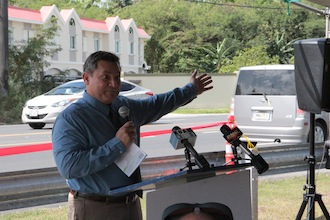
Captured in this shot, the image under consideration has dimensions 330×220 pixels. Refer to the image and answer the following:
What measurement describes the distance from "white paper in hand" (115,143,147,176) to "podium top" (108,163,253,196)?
0.57 ft

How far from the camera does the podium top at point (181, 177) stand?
2953mm

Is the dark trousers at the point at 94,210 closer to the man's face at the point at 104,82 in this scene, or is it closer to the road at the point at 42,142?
the man's face at the point at 104,82

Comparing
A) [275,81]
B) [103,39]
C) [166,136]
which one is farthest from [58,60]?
[275,81]

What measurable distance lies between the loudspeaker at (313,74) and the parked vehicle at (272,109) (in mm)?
7090

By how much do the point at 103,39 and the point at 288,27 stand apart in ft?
62.1

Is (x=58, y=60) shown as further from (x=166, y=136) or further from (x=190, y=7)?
(x=166, y=136)

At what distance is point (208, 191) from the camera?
3.26 meters

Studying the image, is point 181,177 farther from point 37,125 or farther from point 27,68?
point 27,68

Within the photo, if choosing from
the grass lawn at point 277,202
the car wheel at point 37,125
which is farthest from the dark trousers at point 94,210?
the car wheel at point 37,125

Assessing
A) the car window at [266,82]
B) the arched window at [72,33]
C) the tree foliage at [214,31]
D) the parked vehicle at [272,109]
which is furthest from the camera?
the tree foliage at [214,31]

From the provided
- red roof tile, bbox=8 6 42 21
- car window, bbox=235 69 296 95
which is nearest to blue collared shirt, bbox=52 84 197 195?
car window, bbox=235 69 296 95

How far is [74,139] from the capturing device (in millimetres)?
3426

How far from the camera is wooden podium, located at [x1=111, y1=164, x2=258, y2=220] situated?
3.18m

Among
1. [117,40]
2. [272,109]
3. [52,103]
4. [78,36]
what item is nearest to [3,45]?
[52,103]
